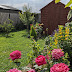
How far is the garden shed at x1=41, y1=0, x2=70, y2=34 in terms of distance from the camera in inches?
355

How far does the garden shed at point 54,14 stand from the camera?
9.01 m

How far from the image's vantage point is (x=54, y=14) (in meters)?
9.20

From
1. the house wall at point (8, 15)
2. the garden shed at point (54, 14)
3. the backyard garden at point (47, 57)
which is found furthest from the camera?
Answer: the house wall at point (8, 15)

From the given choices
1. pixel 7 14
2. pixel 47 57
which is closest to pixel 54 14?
pixel 7 14

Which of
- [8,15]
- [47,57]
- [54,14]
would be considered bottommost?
[47,57]

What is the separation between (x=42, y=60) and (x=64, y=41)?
1.65 m

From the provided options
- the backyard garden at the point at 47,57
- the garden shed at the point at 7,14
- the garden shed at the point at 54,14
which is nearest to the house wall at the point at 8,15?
the garden shed at the point at 7,14

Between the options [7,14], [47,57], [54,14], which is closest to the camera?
[47,57]

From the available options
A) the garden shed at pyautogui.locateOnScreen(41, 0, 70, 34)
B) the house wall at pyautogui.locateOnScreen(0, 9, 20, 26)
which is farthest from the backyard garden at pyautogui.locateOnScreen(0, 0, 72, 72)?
the house wall at pyautogui.locateOnScreen(0, 9, 20, 26)

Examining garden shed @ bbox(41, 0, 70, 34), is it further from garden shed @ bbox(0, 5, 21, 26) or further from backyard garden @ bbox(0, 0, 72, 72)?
garden shed @ bbox(0, 5, 21, 26)

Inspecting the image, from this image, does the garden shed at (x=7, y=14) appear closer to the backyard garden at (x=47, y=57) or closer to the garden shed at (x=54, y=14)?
the garden shed at (x=54, y=14)

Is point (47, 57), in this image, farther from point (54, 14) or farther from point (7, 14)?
point (7, 14)

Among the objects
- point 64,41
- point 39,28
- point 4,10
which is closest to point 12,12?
point 4,10

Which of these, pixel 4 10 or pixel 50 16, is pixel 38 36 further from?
pixel 4 10
